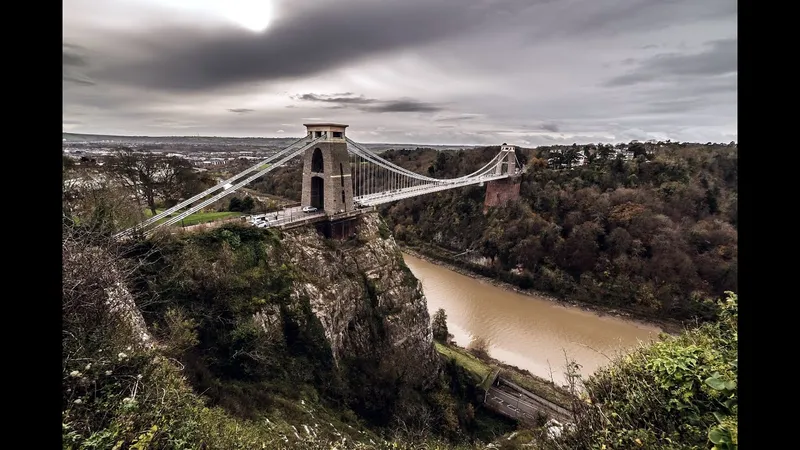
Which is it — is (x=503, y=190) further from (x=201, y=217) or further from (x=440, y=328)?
(x=201, y=217)

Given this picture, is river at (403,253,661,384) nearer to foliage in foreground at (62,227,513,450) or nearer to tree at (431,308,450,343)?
tree at (431,308,450,343)

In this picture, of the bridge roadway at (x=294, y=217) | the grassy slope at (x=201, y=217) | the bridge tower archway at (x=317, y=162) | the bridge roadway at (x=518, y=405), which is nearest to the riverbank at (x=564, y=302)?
the bridge roadway at (x=518, y=405)

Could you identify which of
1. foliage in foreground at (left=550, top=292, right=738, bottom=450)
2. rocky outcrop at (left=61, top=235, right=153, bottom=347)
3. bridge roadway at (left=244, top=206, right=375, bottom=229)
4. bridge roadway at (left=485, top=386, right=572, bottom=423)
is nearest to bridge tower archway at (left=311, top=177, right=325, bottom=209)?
bridge roadway at (left=244, top=206, right=375, bottom=229)

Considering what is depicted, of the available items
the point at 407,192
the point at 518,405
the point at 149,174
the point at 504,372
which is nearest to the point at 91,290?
the point at 149,174

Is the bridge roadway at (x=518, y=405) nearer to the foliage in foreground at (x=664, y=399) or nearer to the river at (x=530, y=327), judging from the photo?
the river at (x=530, y=327)

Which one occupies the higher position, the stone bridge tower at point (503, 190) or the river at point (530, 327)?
the stone bridge tower at point (503, 190)
